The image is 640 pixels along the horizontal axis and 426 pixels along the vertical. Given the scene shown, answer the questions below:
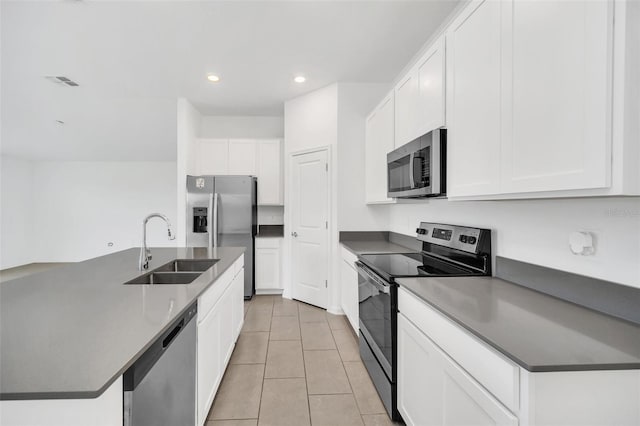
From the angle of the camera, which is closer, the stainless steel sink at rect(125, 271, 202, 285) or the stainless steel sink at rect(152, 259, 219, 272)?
the stainless steel sink at rect(125, 271, 202, 285)

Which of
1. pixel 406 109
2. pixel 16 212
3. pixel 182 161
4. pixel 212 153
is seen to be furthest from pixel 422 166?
pixel 16 212

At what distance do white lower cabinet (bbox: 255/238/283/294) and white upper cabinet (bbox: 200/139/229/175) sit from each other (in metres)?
1.34

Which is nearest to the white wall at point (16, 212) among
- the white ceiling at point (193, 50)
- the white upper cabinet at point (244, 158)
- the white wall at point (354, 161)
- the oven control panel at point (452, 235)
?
the white ceiling at point (193, 50)

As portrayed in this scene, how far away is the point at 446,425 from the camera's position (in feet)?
4.08

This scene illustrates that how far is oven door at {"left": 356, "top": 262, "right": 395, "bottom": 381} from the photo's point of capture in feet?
5.88

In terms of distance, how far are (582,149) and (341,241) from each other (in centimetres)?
285

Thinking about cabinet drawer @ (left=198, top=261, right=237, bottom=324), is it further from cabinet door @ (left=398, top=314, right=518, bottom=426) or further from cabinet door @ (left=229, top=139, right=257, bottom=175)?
cabinet door @ (left=229, top=139, right=257, bottom=175)

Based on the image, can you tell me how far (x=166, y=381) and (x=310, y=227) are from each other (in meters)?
2.93

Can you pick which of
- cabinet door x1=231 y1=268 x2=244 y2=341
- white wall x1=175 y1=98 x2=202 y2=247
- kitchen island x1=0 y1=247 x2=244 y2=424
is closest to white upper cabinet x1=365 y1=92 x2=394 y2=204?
cabinet door x1=231 y1=268 x2=244 y2=341

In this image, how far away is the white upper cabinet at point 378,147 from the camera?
2787mm

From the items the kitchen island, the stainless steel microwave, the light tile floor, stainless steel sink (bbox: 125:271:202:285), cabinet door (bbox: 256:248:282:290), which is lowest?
the light tile floor

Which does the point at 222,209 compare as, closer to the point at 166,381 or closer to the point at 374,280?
the point at 374,280

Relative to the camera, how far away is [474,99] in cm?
152

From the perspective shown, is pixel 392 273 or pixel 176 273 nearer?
pixel 392 273
